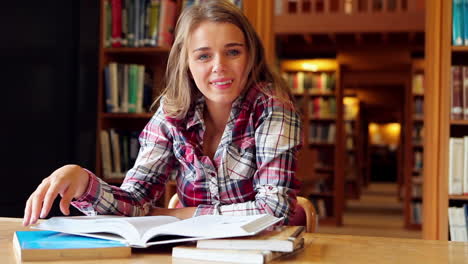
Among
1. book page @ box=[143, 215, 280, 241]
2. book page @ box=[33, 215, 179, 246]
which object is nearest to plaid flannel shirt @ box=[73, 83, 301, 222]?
book page @ box=[33, 215, 179, 246]

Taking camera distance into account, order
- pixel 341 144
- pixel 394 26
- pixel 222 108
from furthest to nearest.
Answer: pixel 341 144 < pixel 394 26 < pixel 222 108

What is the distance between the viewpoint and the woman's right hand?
45.1 inches

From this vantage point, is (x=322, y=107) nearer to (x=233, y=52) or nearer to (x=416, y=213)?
(x=416, y=213)

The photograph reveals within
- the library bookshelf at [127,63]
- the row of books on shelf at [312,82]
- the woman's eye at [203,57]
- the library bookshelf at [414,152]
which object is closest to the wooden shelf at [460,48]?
the library bookshelf at [127,63]

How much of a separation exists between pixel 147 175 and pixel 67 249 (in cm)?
67

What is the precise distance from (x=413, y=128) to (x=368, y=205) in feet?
9.69

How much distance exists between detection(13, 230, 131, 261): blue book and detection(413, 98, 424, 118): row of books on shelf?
7359 millimetres

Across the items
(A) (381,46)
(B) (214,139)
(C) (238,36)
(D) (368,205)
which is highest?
(A) (381,46)

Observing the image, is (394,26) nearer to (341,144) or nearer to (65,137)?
(341,144)

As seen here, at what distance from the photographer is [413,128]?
25.2 feet

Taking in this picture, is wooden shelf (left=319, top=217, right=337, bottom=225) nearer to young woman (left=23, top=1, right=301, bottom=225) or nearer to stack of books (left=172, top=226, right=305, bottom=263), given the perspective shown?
young woman (left=23, top=1, right=301, bottom=225)

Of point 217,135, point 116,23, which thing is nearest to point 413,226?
point 116,23

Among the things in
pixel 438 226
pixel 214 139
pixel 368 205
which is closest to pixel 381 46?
pixel 368 205

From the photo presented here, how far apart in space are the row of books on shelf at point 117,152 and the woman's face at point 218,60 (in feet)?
6.67
